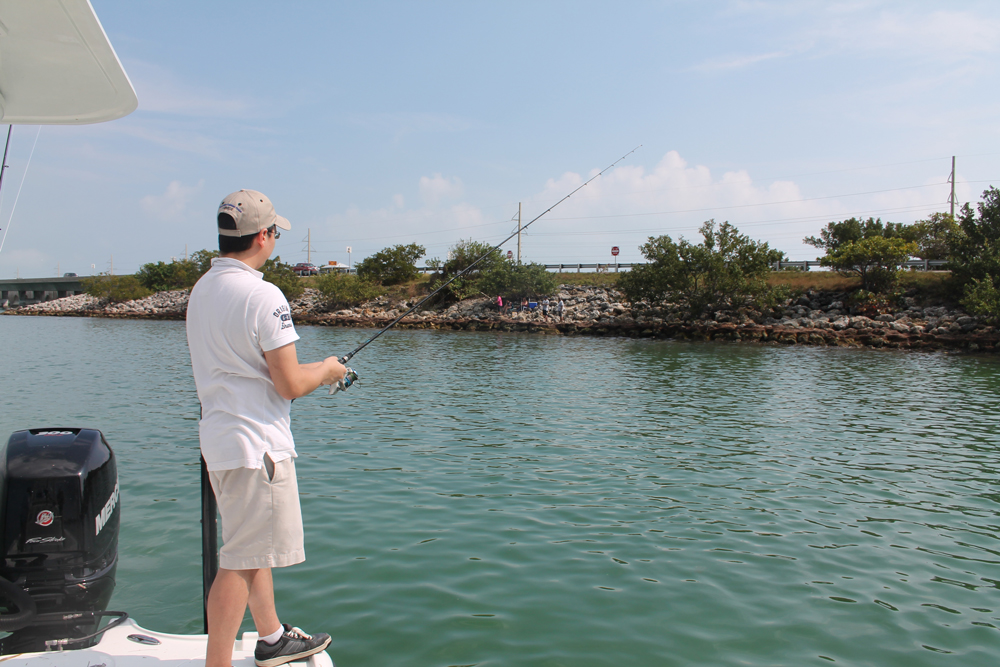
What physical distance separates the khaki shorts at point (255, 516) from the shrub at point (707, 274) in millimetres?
40112

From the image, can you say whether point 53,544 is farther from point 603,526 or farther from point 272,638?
point 603,526

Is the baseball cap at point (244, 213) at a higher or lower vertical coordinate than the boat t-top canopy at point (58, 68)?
lower

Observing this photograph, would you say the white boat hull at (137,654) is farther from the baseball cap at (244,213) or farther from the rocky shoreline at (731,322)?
the rocky shoreline at (731,322)

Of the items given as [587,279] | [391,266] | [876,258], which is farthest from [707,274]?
[391,266]

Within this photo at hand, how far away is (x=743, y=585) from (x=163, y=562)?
4402 mm

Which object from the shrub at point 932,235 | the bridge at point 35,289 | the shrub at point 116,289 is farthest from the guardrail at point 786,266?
the bridge at point 35,289

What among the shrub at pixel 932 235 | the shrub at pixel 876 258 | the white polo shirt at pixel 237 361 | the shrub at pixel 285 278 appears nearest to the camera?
the white polo shirt at pixel 237 361

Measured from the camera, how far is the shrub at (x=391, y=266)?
218 ft

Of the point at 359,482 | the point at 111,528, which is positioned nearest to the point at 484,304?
the point at 359,482

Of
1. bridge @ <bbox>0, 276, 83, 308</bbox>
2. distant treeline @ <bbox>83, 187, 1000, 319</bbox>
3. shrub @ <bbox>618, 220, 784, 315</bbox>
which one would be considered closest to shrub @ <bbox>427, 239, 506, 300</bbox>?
distant treeline @ <bbox>83, 187, 1000, 319</bbox>

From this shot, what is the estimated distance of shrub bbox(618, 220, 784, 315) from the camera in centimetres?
3991

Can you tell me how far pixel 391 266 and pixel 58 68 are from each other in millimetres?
64302

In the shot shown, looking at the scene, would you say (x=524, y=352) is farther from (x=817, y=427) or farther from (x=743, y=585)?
(x=743, y=585)

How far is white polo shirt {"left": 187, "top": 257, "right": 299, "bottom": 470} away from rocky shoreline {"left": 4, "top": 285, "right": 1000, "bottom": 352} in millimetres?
34042
